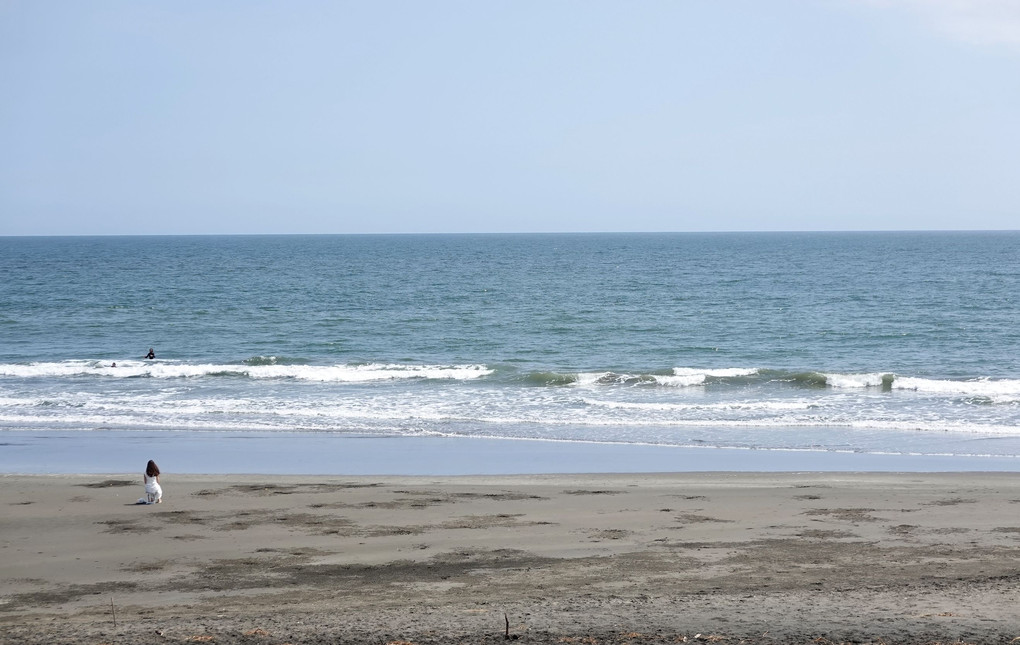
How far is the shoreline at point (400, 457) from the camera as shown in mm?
17797

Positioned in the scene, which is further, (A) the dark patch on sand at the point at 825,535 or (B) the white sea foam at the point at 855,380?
(B) the white sea foam at the point at 855,380

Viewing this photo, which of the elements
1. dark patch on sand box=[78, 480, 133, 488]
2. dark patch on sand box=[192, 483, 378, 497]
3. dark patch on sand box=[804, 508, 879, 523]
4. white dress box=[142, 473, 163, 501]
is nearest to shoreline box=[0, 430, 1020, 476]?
dark patch on sand box=[78, 480, 133, 488]

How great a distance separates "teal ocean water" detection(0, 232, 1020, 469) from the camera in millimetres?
22844

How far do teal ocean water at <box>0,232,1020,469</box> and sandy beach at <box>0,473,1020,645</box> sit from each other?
587 cm

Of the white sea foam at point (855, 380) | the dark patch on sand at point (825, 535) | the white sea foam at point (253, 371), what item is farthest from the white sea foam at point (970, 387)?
the dark patch on sand at point (825, 535)

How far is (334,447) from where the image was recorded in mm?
20375

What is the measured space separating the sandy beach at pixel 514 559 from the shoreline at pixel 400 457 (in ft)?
3.85

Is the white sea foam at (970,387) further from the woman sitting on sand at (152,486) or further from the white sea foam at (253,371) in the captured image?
the woman sitting on sand at (152,486)

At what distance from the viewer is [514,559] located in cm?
1170

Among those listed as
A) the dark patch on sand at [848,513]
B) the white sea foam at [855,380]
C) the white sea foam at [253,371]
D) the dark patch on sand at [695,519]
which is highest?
the dark patch on sand at [848,513]

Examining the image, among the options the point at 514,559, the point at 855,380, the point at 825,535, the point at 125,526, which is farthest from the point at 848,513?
the point at 855,380

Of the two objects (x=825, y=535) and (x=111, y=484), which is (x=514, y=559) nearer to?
(x=825, y=535)

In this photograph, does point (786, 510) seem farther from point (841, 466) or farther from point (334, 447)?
point (334, 447)

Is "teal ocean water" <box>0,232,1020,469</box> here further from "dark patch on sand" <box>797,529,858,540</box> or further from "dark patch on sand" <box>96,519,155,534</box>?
"dark patch on sand" <box>96,519,155,534</box>
